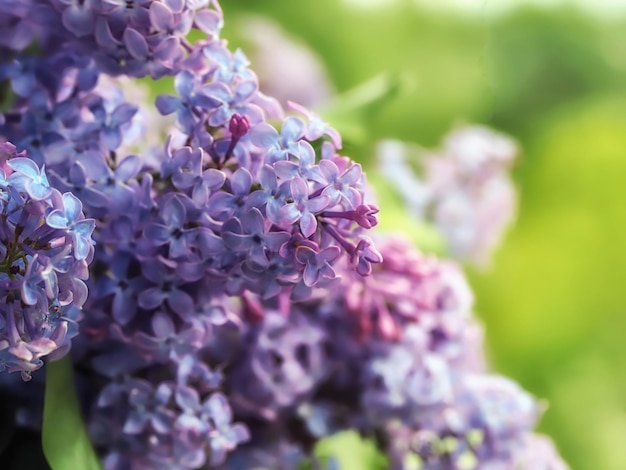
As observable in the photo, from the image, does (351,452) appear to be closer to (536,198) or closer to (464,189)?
(464,189)

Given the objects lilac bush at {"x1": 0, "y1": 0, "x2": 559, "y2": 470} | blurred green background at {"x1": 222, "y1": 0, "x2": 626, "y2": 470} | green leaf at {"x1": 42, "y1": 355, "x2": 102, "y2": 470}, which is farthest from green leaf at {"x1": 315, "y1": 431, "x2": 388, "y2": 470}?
blurred green background at {"x1": 222, "y1": 0, "x2": 626, "y2": 470}

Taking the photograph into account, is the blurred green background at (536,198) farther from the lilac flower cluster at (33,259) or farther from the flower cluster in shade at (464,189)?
the lilac flower cluster at (33,259)

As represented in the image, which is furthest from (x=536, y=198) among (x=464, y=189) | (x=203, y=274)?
(x=203, y=274)

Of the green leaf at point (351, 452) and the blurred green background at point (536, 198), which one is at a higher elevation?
the blurred green background at point (536, 198)

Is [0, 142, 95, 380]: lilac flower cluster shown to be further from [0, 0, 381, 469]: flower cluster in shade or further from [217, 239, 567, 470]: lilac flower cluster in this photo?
[217, 239, 567, 470]: lilac flower cluster

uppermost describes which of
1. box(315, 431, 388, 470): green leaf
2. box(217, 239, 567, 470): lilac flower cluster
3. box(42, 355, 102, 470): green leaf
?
box(217, 239, 567, 470): lilac flower cluster

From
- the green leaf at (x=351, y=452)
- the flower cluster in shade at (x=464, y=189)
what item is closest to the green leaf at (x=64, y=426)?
the green leaf at (x=351, y=452)
